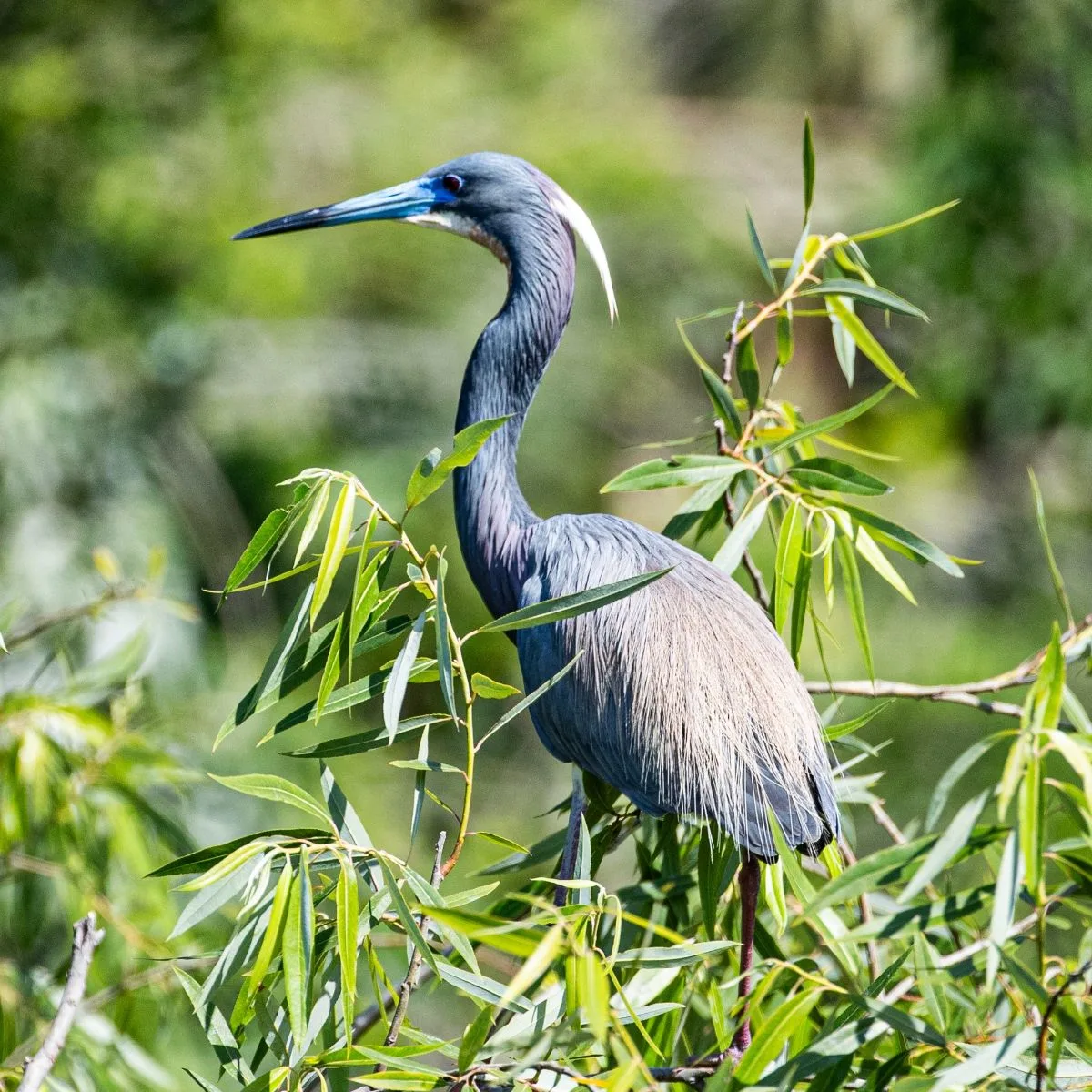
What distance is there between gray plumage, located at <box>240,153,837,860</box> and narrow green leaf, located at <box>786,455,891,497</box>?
15 centimetres

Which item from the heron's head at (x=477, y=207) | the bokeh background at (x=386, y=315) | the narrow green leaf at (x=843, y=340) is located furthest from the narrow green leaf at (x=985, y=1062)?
the bokeh background at (x=386, y=315)

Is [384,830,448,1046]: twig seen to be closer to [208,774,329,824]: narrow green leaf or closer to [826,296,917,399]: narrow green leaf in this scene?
[208,774,329,824]: narrow green leaf

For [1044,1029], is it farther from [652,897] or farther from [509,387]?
[509,387]

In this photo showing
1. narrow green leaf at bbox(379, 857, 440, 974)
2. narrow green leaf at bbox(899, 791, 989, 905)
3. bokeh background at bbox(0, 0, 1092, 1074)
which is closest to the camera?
narrow green leaf at bbox(899, 791, 989, 905)

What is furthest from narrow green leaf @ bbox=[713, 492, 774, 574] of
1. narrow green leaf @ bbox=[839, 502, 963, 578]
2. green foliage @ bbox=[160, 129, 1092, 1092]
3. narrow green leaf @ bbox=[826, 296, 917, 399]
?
narrow green leaf @ bbox=[826, 296, 917, 399]

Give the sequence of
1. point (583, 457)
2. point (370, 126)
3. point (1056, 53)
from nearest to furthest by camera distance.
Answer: point (1056, 53) → point (583, 457) → point (370, 126)

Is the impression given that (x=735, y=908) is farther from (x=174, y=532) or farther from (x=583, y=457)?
(x=583, y=457)

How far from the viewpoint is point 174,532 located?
509 centimetres

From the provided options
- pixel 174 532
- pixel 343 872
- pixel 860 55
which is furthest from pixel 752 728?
pixel 860 55

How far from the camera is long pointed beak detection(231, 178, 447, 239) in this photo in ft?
6.33

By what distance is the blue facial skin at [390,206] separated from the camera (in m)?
1.93

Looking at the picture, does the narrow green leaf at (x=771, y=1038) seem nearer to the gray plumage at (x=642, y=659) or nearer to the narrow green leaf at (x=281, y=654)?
the gray plumage at (x=642, y=659)

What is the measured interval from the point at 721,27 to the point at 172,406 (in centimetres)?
774

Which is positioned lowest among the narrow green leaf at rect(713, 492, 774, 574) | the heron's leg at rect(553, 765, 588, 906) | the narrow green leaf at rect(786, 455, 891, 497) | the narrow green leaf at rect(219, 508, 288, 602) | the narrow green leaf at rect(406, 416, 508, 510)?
the heron's leg at rect(553, 765, 588, 906)
